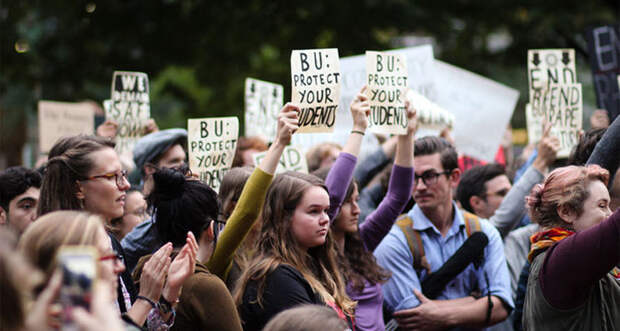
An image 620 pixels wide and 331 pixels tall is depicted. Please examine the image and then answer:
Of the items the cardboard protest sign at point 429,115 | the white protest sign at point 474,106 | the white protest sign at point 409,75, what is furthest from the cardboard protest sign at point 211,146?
the white protest sign at point 474,106

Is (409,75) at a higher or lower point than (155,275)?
higher

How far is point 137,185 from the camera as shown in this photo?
253 inches

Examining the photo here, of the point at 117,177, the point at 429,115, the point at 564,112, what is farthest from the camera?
the point at 429,115

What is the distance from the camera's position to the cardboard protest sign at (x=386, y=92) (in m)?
5.07

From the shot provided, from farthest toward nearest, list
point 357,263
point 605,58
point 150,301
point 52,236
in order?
1. point 605,58
2. point 357,263
3. point 150,301
4. point 52,236

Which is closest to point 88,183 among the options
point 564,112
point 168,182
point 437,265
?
point 168,182

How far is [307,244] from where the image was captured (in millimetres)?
4227

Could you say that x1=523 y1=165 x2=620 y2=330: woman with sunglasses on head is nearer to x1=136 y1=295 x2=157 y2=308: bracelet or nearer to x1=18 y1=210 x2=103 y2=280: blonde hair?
x1=136 y1=295 x2=157 y2=308: bracelet

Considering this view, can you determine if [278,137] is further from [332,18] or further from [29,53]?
[29,53]

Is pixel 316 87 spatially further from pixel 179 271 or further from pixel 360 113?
pixel 179 271

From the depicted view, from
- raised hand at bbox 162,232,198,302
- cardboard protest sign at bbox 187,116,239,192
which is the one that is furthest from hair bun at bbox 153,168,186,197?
cardboard protest sign at bbox 187,116,239,192

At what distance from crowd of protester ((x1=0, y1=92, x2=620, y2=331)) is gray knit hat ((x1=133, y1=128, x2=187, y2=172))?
0.05 feet

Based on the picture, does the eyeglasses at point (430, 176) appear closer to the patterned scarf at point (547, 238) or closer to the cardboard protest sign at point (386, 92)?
the cardboard protest sign at point (386, 92)

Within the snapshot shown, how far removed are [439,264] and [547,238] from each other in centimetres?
138
